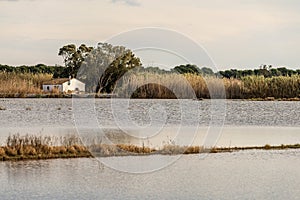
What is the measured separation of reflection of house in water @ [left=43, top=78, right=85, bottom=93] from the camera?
7026 centimetres

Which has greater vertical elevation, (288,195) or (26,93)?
(26,93)

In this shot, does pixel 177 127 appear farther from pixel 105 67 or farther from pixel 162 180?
pixel 105 67

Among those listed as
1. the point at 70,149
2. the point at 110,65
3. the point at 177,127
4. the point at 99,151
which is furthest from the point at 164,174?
the point at 110,65

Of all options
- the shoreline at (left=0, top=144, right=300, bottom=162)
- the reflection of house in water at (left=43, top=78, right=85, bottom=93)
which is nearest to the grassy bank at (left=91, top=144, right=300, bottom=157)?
the shoreline at (left=0, top=144, right=300, bottom=162)

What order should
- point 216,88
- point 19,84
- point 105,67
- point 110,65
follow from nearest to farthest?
point 110,65 < point 105,67 < point 216,88 < point 19,84

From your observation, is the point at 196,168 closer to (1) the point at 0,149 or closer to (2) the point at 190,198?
(2) the point at 190,198

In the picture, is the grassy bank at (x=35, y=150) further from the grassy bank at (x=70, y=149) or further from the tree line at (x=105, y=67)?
the tree line at (x=105, y=67)

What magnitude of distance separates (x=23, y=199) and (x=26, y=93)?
Result: 5318 centimetres

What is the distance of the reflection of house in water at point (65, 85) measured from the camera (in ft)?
231

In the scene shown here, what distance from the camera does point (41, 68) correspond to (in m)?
117

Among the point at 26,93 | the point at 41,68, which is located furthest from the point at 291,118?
the point at 41,68

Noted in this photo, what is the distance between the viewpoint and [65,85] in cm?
7300

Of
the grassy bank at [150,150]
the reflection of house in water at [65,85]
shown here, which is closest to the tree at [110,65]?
the reflection of house in water at [65,85]

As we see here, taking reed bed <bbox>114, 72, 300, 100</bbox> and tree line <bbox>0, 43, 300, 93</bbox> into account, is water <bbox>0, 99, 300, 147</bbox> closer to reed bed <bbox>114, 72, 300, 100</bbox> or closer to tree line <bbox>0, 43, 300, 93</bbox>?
tree line <bbox>0, 43, 300, 93</bbox>
